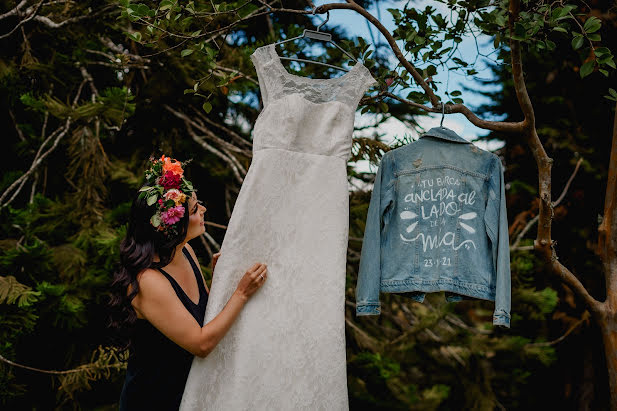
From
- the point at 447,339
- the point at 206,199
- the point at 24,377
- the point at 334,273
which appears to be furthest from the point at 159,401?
the point at 447,339

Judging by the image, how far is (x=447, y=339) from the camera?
15.3 feet

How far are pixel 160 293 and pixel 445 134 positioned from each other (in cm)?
131

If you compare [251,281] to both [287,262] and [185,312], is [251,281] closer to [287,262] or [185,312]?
[287,262]

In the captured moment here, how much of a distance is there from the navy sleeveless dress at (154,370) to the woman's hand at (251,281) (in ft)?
1.07

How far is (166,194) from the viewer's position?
204 centimetres

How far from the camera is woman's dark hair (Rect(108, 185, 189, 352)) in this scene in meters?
2.09

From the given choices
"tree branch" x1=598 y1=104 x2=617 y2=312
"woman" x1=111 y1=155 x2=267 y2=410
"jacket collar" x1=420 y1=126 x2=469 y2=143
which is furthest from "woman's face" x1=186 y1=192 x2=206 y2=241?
"tree branch" x1=598 y1=104 x2=617 y2=312

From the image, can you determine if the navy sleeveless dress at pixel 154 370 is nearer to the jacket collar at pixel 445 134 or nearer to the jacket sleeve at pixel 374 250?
the jacket sleeve at pixel 374 250

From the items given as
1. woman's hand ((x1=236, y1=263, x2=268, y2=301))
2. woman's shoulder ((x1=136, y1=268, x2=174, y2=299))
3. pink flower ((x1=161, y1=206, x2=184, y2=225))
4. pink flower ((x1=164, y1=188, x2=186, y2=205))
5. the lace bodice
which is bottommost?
woman's shoulder ((x1=136, y1=268, x2=174, y2=299))

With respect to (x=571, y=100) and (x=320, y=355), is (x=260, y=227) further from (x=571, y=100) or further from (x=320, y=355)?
(x=571, y=100)

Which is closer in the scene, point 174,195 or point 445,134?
point 174,195

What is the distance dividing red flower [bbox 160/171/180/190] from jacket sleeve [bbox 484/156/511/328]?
1.23 meters

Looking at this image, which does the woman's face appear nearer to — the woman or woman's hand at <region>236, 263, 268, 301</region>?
the woman

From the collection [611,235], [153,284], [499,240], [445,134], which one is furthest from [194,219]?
[611,235]
